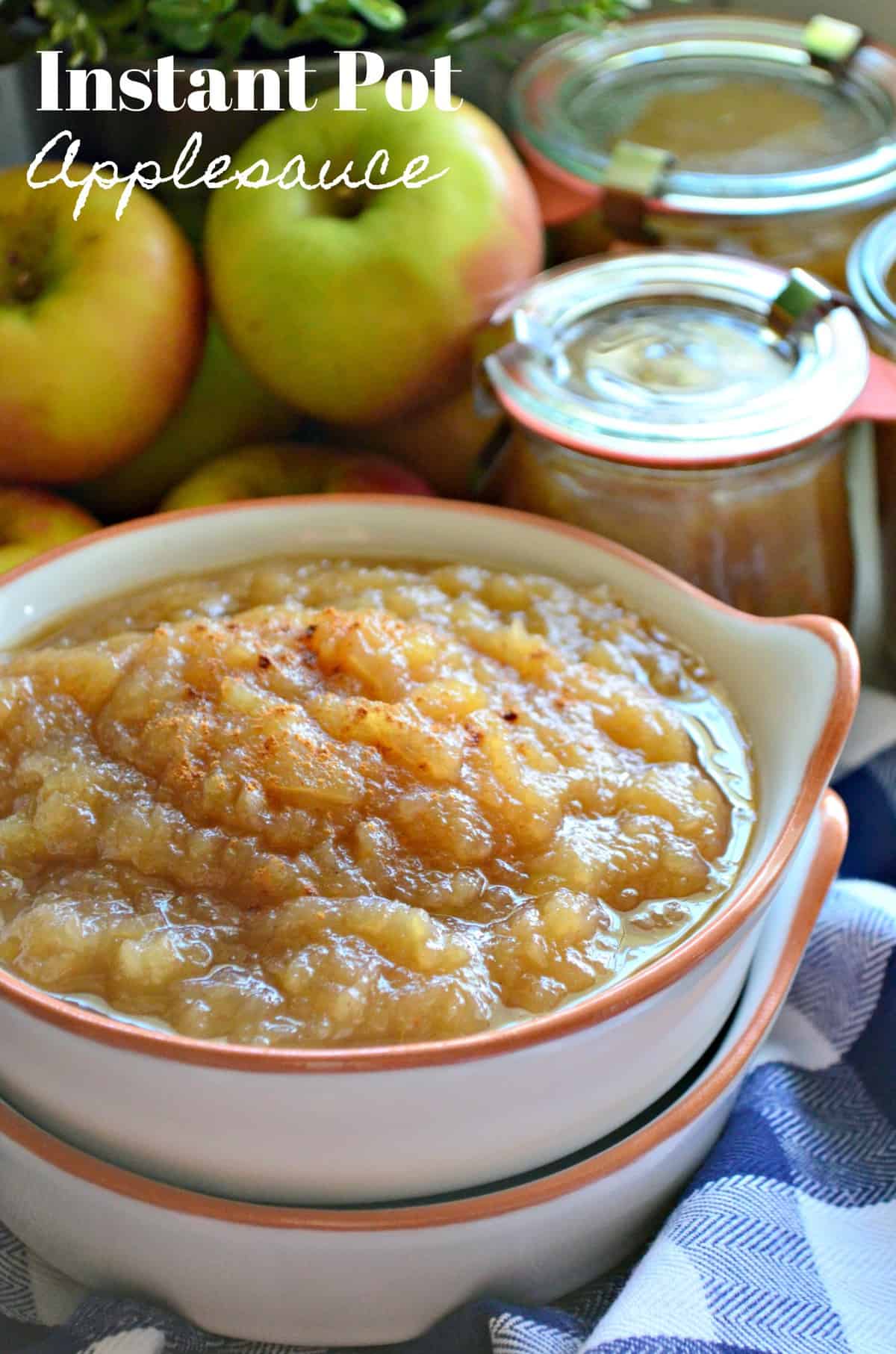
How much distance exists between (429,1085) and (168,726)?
32 centimetres

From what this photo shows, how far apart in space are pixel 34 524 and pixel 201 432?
0.23 metres

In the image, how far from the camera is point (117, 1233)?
919 millimetres

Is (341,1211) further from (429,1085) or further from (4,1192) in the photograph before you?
(4,1192)

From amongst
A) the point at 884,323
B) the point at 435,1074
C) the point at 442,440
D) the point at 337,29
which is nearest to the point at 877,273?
the point at 884,323

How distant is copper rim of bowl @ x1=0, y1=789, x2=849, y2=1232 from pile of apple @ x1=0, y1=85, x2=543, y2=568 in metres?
0.63

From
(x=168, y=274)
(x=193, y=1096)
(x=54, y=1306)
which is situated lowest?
(x=54, y=1306)

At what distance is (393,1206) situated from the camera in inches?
35.0

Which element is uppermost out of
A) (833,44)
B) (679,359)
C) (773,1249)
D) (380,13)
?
(380,13)

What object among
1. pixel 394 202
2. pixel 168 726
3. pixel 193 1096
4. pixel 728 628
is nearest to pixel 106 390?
pixel 394 202

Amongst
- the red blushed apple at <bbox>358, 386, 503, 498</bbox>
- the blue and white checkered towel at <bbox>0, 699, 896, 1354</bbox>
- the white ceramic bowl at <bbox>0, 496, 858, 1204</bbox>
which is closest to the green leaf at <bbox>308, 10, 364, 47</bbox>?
the red blushed apple at <bbox>358, 386, 503, 498</bbox>

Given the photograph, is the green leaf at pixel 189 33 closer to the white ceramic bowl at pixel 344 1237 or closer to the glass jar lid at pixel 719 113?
the glass jar lid at pixel 719 113

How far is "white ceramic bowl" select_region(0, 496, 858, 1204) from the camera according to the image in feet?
2.64

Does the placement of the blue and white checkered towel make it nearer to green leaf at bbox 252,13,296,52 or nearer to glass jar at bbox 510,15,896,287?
glass jar at bbox 510,15,896,287

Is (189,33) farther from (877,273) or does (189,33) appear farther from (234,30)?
(877,273)
